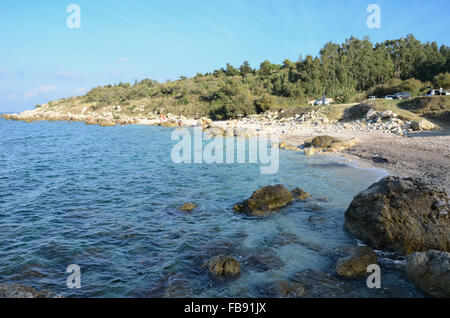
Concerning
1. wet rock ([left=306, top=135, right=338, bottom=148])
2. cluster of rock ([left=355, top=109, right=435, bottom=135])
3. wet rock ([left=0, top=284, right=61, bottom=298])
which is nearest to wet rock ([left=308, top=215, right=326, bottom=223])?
wet rock ([left=0, top=284, right=61, bottom=298])

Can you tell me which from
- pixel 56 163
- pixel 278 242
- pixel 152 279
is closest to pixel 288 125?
pixel 56 163

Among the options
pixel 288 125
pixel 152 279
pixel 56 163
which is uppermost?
pixel 288 125

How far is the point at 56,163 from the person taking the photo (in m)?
20.6

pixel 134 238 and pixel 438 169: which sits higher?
pixel 438 169

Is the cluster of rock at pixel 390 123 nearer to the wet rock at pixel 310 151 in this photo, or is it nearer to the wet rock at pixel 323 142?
the wet rock at pixel 323 142

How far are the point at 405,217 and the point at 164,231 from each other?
6477mm

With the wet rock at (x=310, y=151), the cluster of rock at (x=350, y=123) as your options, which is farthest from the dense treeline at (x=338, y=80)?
the wet rock at (x=310, y=151)

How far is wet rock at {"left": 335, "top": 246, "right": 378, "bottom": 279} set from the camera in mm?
6137

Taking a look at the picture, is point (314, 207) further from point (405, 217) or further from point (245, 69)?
point (245, 69)

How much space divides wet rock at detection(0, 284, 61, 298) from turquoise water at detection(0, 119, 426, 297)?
286 mm

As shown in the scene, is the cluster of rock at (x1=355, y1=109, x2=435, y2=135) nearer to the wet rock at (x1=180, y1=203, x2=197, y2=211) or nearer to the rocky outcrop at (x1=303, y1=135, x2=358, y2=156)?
the rocky outcrop at (x1=303, y1=135, x2=358, y2=156)

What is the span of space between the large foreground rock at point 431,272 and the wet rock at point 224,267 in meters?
3.49
